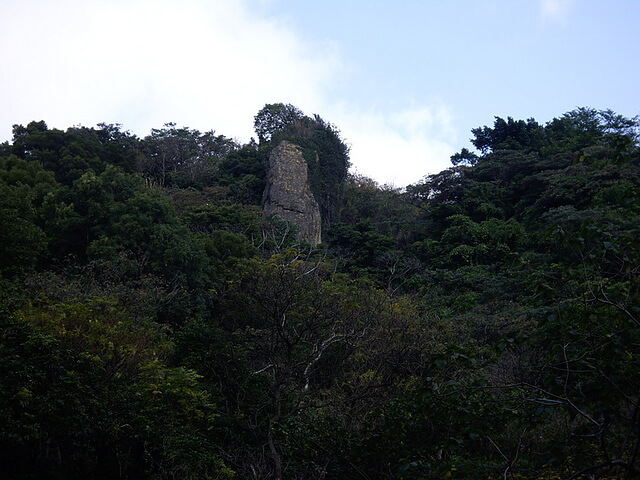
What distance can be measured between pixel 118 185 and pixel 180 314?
4.47m

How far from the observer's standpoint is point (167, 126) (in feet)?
111

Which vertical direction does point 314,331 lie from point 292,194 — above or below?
below

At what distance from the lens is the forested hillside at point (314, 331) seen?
317 cm

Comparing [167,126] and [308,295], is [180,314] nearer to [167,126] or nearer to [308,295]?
[308,295]

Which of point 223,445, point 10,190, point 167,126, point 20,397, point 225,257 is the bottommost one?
point 223,445

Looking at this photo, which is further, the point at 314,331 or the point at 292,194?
the point at 292,194

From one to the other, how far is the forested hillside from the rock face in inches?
41.1

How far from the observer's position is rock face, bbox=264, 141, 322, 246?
23594 mm

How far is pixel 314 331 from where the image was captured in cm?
943

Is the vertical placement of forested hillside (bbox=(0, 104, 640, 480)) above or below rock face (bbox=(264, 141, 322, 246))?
below

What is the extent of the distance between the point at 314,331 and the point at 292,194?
15178 millimetres

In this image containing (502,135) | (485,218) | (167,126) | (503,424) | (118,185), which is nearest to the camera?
(503,424)

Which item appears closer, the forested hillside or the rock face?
Result: the forested hillside

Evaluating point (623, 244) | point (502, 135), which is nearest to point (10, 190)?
point (623, 244)
